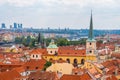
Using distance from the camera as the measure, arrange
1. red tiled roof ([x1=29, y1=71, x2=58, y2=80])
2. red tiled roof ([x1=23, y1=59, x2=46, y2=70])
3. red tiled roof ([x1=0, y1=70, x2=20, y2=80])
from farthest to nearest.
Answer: red tiled roof ([x1=23, y1=59, x2=46, y2=70])
red tiled roof ([x1=29, y1=71, x2=58, y2=80])
red tiled roof ([x1=0, y1=70, x2=20, y2=80])

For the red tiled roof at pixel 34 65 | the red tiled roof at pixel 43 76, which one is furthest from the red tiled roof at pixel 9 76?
the red tiled roof at pixel 34 65

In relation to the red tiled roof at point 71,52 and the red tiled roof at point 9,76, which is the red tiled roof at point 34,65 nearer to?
the red tiled roof at point 9,76

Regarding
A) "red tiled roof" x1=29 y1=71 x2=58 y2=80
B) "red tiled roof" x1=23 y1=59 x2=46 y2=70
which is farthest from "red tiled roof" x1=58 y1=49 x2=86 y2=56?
"red tiled roof" x1=29 y1=71 x2=58 y2=80

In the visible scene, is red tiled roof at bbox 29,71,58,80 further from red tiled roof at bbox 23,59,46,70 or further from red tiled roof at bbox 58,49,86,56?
red tiled roof at bbox 58,49,86,56

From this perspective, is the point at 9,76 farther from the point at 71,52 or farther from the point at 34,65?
the point at 71,52

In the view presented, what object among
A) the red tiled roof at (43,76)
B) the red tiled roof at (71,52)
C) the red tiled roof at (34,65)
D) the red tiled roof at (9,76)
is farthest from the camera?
the red tiled roof at (71,52)

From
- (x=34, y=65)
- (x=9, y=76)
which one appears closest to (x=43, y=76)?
(x=9, y=76)

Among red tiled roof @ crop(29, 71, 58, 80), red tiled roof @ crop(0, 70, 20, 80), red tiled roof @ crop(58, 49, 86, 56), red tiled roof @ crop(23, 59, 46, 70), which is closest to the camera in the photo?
red tiled roof @ crop(0, 70, 20, 80)

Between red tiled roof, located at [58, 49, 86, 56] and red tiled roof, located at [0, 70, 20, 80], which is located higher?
red tiled roof, located at [0, 70, 20, 80]

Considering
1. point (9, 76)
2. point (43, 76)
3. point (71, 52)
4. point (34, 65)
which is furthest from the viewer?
point (71, 52)

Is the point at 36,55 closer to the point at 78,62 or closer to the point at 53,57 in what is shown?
the point at 53,57

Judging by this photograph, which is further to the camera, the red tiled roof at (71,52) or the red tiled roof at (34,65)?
the red tiled roof at (71,52)
